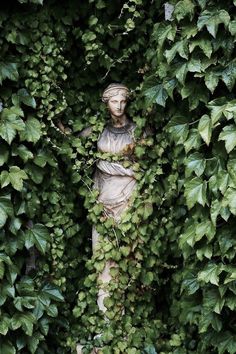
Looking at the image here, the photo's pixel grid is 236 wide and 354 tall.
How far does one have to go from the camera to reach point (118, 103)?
430 centimetres

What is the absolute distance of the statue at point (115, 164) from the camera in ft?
14.2

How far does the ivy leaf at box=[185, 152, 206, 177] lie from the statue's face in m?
0.63

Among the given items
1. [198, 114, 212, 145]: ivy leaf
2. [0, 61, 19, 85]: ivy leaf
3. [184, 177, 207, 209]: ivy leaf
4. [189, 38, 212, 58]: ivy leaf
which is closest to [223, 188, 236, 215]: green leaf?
[184, 177, 207, 209]: ivy leaf

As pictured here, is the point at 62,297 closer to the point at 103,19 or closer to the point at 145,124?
the point at 145,124

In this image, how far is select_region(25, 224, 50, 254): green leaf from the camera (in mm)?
4191

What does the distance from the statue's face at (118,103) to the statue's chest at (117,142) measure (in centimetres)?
12

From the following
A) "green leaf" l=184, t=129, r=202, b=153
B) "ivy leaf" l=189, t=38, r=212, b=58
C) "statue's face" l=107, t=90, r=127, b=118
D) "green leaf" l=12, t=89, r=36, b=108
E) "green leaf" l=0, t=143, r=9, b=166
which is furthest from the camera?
"statue's face" l=107, t=90, r=127, b=118

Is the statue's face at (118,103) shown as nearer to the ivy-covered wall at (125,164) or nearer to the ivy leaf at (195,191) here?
the ivy-covered wall at (125,164)

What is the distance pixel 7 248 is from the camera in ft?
13.6

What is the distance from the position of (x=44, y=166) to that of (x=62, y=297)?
0.70 metres

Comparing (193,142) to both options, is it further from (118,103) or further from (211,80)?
(118,103)

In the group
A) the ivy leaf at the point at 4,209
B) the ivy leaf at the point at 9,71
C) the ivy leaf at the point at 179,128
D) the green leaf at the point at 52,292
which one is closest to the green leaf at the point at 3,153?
the ivy leaf at the point at 4,209

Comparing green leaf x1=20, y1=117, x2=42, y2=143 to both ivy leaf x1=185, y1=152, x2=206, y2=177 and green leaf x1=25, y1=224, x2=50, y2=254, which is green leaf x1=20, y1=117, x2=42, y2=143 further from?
ivy leaf x1=185, y1=152, x2=206, y2=177

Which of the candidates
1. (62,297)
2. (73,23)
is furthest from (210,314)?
(73,23)
